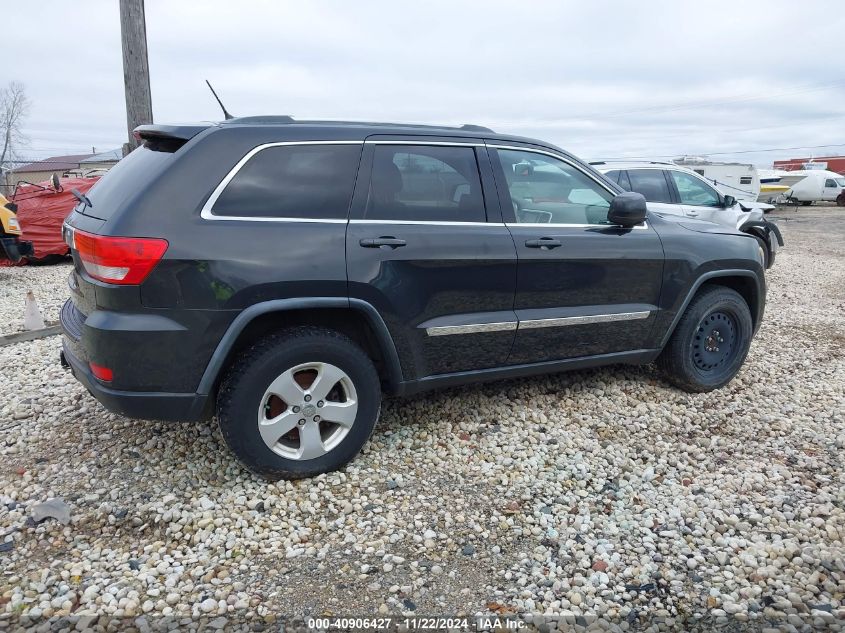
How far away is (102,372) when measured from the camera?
286 cm

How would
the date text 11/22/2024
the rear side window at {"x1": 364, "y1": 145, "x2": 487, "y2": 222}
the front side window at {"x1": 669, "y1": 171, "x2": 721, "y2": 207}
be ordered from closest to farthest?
the date text 11/22/2024 < the rear side window at {"x1": 364, "y1": 145, "x2": 487, "y2": 222} < the front side window at {"x1": 669, "y1": 171, "x2": 721, "y2": 207}

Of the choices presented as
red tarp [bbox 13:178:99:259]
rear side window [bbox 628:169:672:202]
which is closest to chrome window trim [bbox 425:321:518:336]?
rear side window [bbox 628:169:672:202]

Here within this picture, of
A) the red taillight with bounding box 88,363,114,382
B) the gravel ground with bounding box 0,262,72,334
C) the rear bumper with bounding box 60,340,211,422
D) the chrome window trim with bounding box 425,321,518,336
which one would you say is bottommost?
the gravel ground with bounding box 0,262,72,334

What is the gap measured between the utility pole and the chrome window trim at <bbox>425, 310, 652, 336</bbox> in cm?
456

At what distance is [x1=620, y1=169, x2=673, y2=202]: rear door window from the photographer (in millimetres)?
9398

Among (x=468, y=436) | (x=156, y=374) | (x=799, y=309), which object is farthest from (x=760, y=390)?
(x=156, y=374)

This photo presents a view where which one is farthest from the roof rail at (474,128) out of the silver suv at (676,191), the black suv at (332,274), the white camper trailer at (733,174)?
the white camper trailer at (733,174)

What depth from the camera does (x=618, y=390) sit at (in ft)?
14.9

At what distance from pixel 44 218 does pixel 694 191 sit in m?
10.2

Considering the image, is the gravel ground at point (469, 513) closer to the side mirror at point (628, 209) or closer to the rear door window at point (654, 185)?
the side mirror at point (628, 209)

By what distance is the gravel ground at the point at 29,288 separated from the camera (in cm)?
658

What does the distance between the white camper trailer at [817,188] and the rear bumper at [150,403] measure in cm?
3611

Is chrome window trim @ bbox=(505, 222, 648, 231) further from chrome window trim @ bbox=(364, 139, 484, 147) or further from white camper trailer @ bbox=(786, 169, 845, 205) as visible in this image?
white camper trailer @ bbox=(786, 169, 845, 205)

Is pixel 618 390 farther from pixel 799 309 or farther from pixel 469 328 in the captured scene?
pixel 799 309
